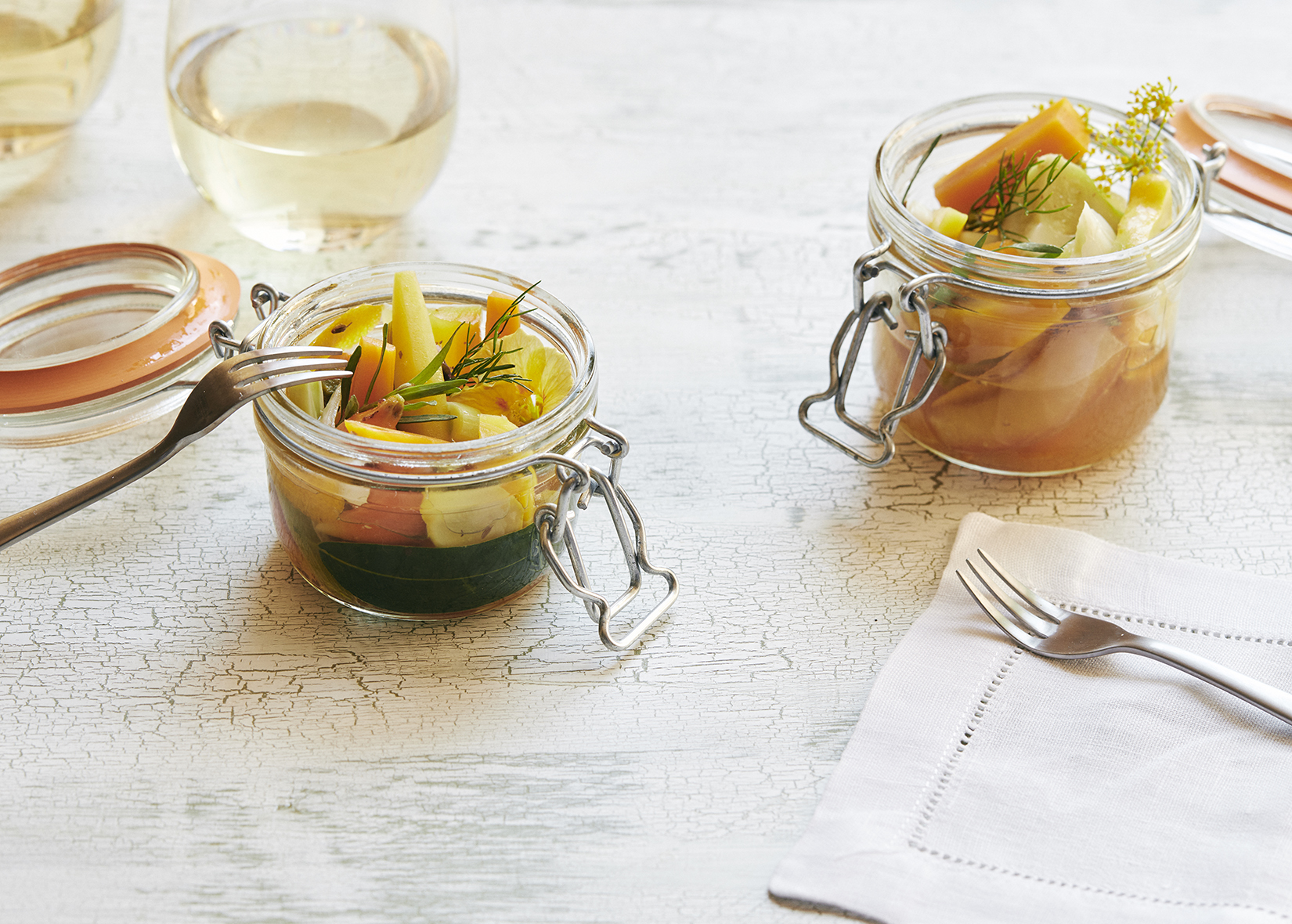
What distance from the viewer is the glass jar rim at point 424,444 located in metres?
0.69

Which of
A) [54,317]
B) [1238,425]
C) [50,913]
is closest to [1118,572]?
[1238,425]

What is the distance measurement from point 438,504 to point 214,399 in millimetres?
157

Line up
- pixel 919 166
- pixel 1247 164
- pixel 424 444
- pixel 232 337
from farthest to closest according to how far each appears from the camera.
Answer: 1. pixel 1247 164
2. pixel 919 166
3. pixel 232 337
4. pixel 424 444

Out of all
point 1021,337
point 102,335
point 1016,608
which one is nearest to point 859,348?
point 1021,337


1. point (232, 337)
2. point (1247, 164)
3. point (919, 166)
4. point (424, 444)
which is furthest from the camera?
point (1247, 164)

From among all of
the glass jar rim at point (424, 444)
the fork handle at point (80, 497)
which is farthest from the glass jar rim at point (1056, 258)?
the fork handle at point (80, 497)

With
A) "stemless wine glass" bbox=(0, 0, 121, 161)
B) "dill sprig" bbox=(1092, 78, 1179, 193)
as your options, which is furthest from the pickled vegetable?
"stemless wine glass" bbox=(0, 0, 121, 161)

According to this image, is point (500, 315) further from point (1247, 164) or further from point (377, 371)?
point (1247, 164)

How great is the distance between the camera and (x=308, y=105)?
1.03 meters

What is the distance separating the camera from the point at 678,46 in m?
1.45

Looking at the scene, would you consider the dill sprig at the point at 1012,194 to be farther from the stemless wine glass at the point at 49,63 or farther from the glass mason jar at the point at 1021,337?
the stemless wine glass at the point at 49,63

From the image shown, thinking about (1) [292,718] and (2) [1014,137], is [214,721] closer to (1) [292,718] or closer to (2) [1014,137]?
(1) [292,718]

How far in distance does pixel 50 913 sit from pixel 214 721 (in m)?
0.14

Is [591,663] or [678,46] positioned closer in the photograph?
[591,663]
